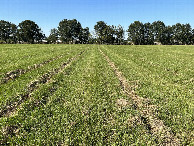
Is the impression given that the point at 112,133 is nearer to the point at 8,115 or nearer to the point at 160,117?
the point at 160,117

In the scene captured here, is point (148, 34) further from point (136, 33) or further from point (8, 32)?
point (8, 32)

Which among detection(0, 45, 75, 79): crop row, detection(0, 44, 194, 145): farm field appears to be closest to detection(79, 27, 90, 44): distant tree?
detection(0, 45, 75, 79): crop row

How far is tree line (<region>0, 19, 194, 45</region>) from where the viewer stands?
142 m

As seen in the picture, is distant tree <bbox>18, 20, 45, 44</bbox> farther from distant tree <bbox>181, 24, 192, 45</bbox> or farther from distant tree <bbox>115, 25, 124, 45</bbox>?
distant tree <bbox>181, 24, 192, 45</bbox>

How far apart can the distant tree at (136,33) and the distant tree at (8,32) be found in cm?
13272

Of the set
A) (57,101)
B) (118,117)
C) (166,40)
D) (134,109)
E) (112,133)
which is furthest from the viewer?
(166,40)

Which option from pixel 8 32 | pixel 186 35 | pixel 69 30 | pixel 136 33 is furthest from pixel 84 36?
pixel 186 35

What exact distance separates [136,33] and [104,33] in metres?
39.1

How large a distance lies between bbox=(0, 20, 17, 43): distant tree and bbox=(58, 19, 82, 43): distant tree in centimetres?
5029

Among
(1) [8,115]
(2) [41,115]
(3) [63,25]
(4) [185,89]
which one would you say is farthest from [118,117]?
(3) [63,25]

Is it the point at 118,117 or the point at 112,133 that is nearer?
the point at 112,133

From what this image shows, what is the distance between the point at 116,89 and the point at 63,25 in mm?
165112

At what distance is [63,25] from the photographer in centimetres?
15900

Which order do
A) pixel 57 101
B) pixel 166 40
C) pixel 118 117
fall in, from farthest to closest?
pixel 166 40, pixel 57 101, pixel 118 117
